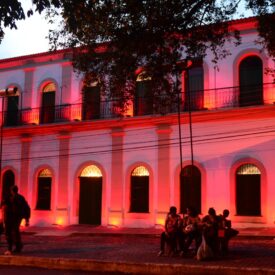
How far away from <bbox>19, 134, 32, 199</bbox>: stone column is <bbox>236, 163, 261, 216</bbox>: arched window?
33.7ft

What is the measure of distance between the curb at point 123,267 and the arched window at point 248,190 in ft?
33.7

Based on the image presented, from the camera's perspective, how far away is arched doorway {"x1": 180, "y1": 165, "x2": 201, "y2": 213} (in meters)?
21.5

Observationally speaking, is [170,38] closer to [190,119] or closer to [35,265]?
[35,265]

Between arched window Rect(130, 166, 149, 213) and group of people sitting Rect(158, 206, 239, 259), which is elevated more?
arched window Rect(130, 166, 149, 213)

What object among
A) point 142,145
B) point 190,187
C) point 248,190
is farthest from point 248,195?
point 142,145

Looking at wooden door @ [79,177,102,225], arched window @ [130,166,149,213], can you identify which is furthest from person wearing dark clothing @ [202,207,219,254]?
wooden door @ [79,177,102,225]

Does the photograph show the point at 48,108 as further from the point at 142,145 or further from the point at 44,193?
the point at 142,145

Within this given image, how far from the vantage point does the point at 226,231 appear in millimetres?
12664

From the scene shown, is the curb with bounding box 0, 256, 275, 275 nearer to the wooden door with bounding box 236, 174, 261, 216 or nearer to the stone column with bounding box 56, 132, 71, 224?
the wooden door with bounding box 236, 174, 261, 216

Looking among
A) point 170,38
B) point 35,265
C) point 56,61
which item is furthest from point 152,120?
point 35,265

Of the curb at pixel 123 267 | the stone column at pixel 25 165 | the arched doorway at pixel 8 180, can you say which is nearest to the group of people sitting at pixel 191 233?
the curb at pixel 123 267

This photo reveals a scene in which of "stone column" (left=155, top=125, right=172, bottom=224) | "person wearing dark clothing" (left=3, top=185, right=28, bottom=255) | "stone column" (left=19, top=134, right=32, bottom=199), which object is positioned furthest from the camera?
"stone column" (left=19, top=134, right=32, bottom=199)

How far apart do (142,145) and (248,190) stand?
195 inches

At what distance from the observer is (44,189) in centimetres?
2527
